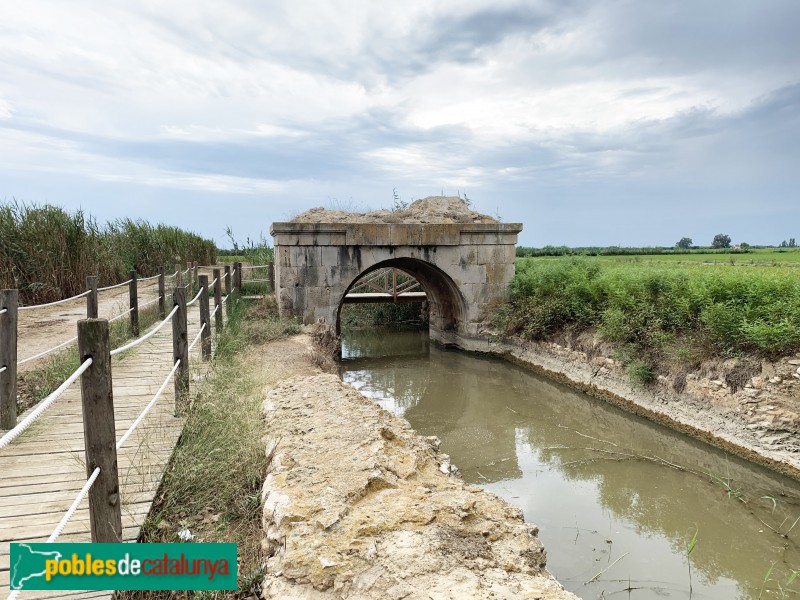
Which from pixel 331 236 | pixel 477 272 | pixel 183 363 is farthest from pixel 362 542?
pixel 477 272

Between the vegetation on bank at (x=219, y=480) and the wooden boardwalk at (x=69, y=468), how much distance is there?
14 cm

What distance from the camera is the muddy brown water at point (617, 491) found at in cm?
432

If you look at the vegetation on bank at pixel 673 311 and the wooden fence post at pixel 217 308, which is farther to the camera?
the wooden fence post at pixel 217 308

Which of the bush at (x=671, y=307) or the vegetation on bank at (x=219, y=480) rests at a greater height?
the bush at (x=671, y=307)

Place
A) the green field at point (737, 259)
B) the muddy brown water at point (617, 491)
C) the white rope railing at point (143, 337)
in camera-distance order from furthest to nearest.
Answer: the green field at point (737, 259), the muddy brown water at point (617, 491), the white rope railing at point (143, 337)

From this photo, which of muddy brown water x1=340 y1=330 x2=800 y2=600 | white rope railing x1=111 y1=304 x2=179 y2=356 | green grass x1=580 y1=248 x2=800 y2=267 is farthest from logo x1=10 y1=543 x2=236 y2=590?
green grass x1=580 y1=248 x2=800 y2=267

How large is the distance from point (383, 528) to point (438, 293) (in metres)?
11.6

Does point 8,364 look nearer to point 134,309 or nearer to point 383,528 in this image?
point 383,528

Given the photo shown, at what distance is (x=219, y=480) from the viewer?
165 inches

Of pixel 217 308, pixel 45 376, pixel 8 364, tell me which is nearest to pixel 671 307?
pixel 217 308

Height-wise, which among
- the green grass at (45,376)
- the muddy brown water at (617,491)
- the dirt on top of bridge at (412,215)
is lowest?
the muddy brown water at (617,491)

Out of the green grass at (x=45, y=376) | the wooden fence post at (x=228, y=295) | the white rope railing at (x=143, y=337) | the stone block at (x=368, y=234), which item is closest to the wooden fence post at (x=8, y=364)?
the green grass at (x=45, y=376)

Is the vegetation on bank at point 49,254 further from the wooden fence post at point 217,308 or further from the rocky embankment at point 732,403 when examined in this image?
the rocky embankment at point 732,403

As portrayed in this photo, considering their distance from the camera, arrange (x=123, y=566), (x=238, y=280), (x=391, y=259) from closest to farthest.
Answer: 1. (x=123, y=566)
2. (x=391, y=259)
3. (x=238, y=280)
